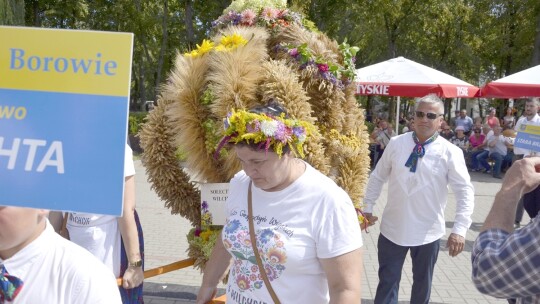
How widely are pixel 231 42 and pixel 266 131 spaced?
1.29 metres

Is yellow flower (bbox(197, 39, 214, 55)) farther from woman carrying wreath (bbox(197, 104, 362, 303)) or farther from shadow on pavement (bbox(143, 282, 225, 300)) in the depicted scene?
shadow on pavement (bbox(143, 282, 225, 300))

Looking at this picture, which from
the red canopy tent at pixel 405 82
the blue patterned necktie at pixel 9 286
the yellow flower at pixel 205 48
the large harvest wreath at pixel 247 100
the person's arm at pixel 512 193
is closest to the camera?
the blue patterned necktie at pixel 9 286

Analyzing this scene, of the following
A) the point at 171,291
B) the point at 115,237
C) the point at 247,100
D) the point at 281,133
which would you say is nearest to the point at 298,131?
the point at 281,133

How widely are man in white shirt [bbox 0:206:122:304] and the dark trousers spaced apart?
2.80 metres

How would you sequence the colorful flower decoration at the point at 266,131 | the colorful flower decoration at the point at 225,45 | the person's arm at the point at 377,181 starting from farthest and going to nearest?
the person's arm at the point at 377,181 < the colorful flower decoration at the point at 225,45 < the colorful flower decoration at the point at 266,131

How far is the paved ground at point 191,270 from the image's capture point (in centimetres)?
510

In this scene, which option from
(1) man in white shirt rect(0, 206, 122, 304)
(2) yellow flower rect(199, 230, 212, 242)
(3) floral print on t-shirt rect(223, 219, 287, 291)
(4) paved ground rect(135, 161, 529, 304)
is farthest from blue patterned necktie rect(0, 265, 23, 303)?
(4) paved ground rect(135, 161, 529, 304)

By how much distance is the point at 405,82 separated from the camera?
882 centimetres

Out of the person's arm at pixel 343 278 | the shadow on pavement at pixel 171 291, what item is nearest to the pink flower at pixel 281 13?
the person's arm at pixel 343 278

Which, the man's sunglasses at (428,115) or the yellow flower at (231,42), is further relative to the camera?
the man's sunglasses at (428,115)

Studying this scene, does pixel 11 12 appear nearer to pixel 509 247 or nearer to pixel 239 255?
pixel 239 255

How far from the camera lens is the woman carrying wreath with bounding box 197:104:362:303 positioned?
6.86 ft

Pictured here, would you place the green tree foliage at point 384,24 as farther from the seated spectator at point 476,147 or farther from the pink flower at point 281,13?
the pink flower at point 281,13

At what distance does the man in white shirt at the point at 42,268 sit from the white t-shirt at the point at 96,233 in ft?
4.89
